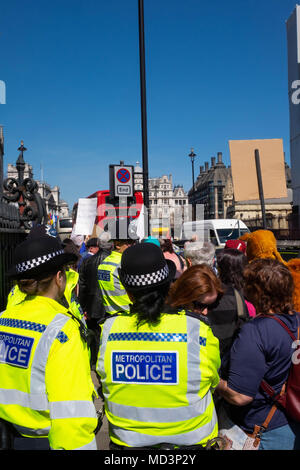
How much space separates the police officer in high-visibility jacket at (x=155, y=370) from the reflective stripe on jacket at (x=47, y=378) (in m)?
0.20

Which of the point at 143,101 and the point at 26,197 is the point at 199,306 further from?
the point at 143,101

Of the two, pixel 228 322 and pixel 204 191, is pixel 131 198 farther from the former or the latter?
pixel 204 191

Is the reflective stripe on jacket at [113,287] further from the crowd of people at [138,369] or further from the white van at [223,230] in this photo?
the white van at [223,230]

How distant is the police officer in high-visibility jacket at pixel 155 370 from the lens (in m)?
1.87

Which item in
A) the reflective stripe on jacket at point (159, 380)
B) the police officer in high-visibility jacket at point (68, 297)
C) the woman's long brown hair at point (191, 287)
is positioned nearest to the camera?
the reflective stripe on jacket at point (159, 380)

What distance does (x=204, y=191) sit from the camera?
111 metres

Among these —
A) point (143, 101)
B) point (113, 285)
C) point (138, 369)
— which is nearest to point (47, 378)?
point (138, 369)

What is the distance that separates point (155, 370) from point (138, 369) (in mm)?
84

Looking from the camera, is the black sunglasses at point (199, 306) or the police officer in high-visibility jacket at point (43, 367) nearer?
the police officer in high-visibility jacket at point (43, 367)

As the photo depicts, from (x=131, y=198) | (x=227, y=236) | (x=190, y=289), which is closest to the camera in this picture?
(x=190, y=289)

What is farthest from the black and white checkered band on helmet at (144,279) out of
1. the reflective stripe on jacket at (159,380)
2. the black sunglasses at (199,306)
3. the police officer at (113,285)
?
the police officer at (113,285)

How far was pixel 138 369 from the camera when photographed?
6.18ft

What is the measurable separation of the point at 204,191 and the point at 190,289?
4333 inches
